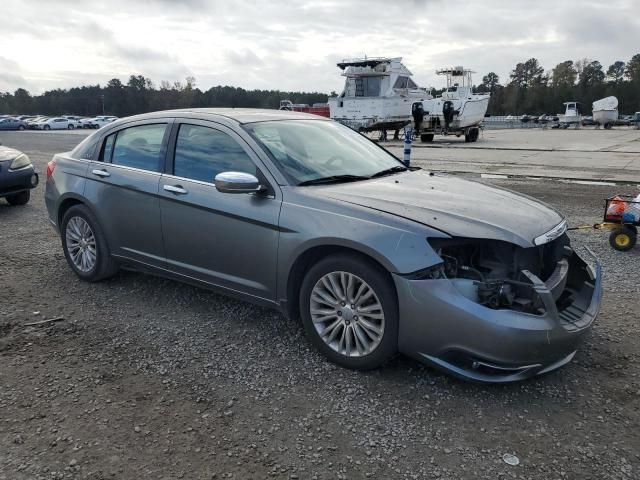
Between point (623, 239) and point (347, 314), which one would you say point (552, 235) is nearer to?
point (347, 314)

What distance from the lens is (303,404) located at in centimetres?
302

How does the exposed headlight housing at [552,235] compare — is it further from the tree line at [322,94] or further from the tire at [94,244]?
the tree line at [322,94]

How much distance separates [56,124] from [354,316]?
2523 inches

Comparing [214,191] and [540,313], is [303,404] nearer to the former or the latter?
[540,313]

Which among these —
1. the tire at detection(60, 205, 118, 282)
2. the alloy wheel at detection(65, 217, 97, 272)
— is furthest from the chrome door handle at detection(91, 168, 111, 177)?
the alloy wheel at detection(65, 217, 97, 272)

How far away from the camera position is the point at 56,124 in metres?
58.8

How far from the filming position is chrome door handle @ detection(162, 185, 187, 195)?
398cm

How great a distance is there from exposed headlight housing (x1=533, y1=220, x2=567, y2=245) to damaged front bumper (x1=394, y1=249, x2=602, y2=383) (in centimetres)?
24

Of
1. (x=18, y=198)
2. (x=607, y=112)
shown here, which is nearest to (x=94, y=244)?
(x=18, y=198)

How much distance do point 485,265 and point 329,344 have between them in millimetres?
1079

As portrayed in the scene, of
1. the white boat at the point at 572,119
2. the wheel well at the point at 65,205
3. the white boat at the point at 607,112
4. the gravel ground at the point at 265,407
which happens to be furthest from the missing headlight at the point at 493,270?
the white boat at the point at 572,119

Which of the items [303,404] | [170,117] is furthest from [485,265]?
[170,117]

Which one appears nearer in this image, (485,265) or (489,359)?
(489,359)

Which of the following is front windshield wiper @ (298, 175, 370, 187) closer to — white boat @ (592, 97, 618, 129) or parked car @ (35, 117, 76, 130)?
white boat @ (592, 97, 618, 129)
